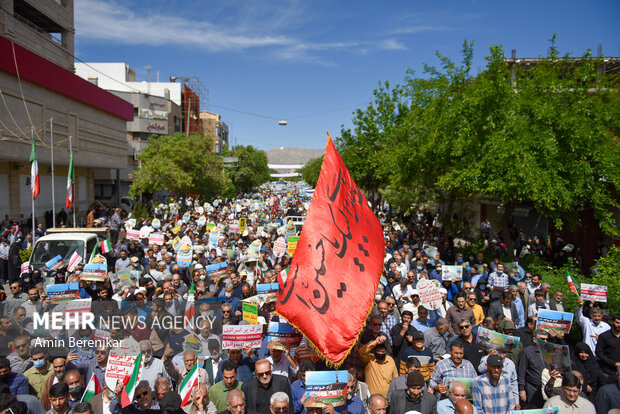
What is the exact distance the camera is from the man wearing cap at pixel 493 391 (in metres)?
5.12

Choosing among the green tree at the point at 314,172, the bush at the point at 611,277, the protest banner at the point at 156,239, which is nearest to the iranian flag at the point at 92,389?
the protest banner at the point at 156,239

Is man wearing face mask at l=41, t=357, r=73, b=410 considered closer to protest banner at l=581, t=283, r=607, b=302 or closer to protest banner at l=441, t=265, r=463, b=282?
protest banner at l=441, t=265, r=463, b=282

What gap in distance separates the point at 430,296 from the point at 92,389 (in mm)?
5308

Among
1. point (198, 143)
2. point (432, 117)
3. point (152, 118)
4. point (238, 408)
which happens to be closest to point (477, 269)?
point (432, 117)

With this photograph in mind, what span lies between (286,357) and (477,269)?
6.98 meters

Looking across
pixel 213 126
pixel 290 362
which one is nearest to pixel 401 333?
pixel 290 362

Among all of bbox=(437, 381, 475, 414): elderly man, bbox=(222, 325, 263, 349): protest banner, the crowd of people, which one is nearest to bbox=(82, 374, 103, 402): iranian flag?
the crowd of people

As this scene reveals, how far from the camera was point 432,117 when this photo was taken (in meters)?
15.1

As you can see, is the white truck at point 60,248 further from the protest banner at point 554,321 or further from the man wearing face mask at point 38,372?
the protest banner at point 554,321

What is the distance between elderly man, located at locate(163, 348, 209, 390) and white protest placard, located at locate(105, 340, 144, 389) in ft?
1.46

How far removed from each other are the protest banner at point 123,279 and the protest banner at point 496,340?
6.55 metres

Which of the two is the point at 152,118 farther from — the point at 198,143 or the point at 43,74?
the point at 43,74

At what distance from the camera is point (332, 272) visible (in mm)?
5012

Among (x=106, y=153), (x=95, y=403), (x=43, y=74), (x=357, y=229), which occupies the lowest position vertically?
(x=95, y=403)
